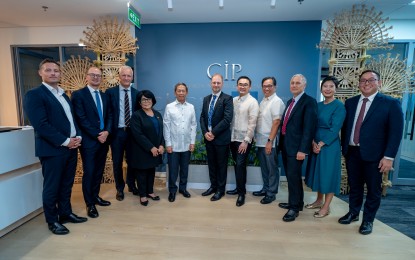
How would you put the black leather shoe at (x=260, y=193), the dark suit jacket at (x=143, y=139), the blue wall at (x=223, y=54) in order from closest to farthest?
the dark suit jacket at (x=143, y=139) → the black leather shoe at (x=260, y=193) → the blue wall at (x=223, y=54)

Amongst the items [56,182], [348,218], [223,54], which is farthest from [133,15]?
[348,218]

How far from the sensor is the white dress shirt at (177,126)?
306 cm

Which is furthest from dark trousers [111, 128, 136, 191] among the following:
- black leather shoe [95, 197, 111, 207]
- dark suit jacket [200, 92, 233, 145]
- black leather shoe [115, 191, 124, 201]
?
dark suit jacket [200, 92, 233, 145]

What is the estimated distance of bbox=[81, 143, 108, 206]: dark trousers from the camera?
8.50ft

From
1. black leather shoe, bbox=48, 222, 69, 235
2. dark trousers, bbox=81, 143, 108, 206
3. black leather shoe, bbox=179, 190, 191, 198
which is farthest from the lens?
black leather shoe, bbox=179, 190, 191, 198

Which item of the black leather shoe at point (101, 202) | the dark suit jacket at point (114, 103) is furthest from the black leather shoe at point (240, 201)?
the dark suit jacket at point (114, 103)

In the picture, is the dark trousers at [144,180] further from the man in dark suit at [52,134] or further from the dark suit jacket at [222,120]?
the dark suit jacket at [222,120]

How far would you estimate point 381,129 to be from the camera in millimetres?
2234

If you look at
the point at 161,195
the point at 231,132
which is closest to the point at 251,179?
the point at 231,132

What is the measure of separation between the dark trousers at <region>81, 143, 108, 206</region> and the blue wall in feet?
6.21

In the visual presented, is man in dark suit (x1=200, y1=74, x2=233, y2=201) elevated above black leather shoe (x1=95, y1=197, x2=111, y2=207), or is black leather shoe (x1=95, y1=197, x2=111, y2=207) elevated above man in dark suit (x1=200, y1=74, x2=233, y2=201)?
man in dark suit (x1=200, y1=74, x2=233, y2=201)

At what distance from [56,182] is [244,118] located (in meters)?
2.26

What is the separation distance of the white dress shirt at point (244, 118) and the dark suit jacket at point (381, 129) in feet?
3.91

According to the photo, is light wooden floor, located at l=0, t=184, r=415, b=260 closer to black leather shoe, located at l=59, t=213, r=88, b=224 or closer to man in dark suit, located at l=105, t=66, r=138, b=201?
black leather shoe, located at l=59, t=213, r=88, b=224
